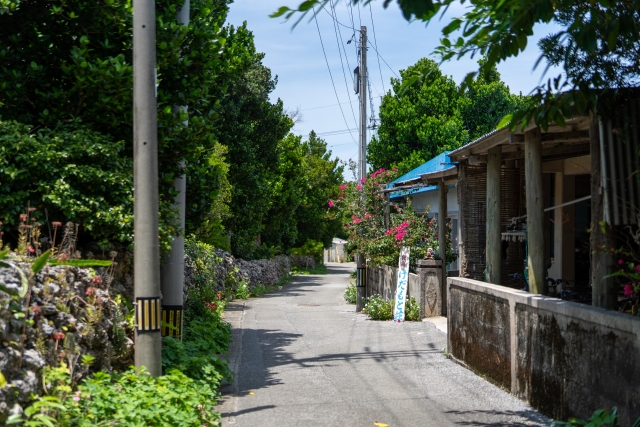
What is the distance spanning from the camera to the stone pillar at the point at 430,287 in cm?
1652

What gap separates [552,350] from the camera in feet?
25.4

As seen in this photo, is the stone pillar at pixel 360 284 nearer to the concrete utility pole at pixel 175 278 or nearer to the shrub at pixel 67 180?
the concrete utility pole at pixel 175 278

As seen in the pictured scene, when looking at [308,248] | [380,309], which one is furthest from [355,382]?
[308,248]

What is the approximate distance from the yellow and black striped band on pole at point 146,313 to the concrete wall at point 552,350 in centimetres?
405

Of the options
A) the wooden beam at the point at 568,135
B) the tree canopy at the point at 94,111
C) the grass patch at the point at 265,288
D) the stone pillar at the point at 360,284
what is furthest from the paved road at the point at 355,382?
the grass patch at the point at 265,288

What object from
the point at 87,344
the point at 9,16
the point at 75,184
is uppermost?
the point at 9,16

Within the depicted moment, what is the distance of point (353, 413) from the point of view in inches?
316

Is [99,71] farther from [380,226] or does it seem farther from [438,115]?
[438,115]

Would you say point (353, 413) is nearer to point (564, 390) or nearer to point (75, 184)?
point (564, 390)

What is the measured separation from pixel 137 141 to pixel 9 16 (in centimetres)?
315

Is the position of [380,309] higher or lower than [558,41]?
lower

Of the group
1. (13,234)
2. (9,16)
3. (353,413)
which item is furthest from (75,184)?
(353,413)

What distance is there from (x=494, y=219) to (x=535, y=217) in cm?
183

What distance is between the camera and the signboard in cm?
1669
